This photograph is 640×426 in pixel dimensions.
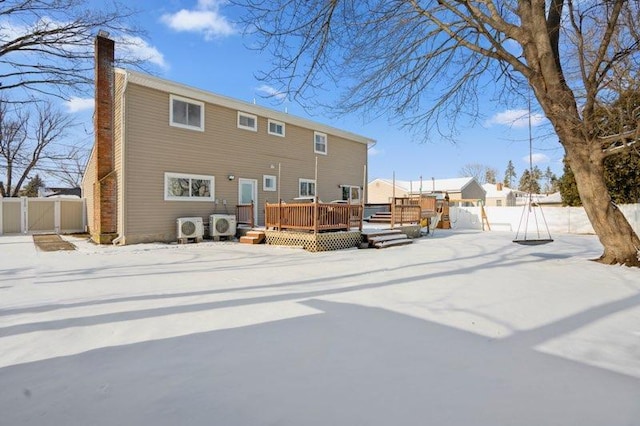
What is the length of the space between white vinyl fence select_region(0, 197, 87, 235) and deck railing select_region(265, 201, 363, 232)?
11.0 m

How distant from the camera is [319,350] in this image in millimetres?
2889

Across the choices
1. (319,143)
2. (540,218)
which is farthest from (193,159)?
(540,218)

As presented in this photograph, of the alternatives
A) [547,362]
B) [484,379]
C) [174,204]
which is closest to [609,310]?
[547,362]

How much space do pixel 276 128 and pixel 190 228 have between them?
6.02m

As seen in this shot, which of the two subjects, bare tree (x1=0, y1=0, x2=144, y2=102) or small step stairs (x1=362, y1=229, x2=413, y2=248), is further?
small step stairs (x1=362, y1=229, x2=413, y2=248)

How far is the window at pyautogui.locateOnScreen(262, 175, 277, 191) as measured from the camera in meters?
14.4

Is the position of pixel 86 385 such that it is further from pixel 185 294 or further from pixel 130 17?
pixel 130 17

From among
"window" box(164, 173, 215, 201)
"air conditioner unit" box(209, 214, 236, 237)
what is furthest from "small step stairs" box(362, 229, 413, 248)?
"window" box(164, 173, 215, 201)

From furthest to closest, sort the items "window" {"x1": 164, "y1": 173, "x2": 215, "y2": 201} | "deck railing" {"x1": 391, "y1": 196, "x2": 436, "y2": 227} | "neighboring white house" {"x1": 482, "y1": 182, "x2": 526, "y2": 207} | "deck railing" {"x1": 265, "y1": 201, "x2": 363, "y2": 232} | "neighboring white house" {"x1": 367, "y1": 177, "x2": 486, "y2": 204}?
"neighboring white house" {"x1": 482, "y1": 182, "x2": 526, "y2": 207} < "neighboring white house" {"x1": 367, "y1": 177, "x2": 486, "y2": 204} < "deck railing" {"x1": 391, "y1": 196, "x2": 436, "y2": 227} < "window" {"x1": 164, "y1": 173, "x2": 215, "y2": 201} < "deck railing" {"x1": 265, "y1": 201, "x2": 363, "y2": 232}

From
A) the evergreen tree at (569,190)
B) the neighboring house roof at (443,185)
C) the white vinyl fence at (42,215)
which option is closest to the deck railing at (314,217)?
the white vinyl fence at (42,215)

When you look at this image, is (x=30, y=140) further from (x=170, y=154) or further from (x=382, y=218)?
(x=382, y=218)

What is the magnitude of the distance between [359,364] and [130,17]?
36.8 ft

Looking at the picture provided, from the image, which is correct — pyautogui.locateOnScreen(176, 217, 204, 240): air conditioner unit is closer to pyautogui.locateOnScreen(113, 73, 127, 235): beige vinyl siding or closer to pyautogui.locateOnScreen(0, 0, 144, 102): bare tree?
pyautogui.locateOnScreen(113, 73, 127, 235): beige vinyl siding

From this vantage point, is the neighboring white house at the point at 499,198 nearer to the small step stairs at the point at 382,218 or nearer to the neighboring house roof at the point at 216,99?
the neighboring house roof at the point at 216,99
